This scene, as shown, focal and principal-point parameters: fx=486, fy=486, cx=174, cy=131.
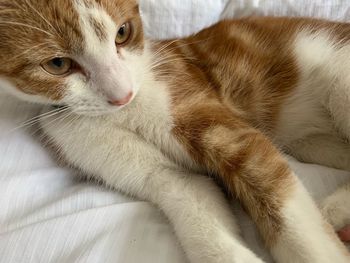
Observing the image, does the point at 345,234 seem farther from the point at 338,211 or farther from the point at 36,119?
the point at 36,119

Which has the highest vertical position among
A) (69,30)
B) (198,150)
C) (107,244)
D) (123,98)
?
(69,30)

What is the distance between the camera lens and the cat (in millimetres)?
879

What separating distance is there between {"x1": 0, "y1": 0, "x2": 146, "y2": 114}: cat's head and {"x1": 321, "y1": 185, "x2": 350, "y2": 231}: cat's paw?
1.46 feet

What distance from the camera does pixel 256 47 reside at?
1.21 m

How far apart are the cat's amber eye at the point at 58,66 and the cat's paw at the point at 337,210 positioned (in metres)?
0.57

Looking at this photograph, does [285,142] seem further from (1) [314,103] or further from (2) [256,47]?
(2) [256,47]

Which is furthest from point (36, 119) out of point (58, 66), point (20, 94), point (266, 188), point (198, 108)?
point (266, 188)

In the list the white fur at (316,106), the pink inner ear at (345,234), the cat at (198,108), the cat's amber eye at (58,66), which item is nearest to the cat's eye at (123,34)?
the cat at (198,108)

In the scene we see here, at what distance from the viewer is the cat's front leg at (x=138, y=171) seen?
37.8 inches

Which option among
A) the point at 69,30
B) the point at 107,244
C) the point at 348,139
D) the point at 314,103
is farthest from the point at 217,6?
the point at 107,244

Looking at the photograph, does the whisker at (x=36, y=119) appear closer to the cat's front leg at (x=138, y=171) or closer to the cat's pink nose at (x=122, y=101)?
the cat's front leg at (x=138, y=171)

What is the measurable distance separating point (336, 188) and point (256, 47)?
40cm

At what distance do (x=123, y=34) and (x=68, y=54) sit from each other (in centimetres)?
14

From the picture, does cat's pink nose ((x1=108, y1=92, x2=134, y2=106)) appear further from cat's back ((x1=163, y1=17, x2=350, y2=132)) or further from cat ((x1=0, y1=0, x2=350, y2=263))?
cat's back ((x1=163, y1=17, x2=350, y2=132))
